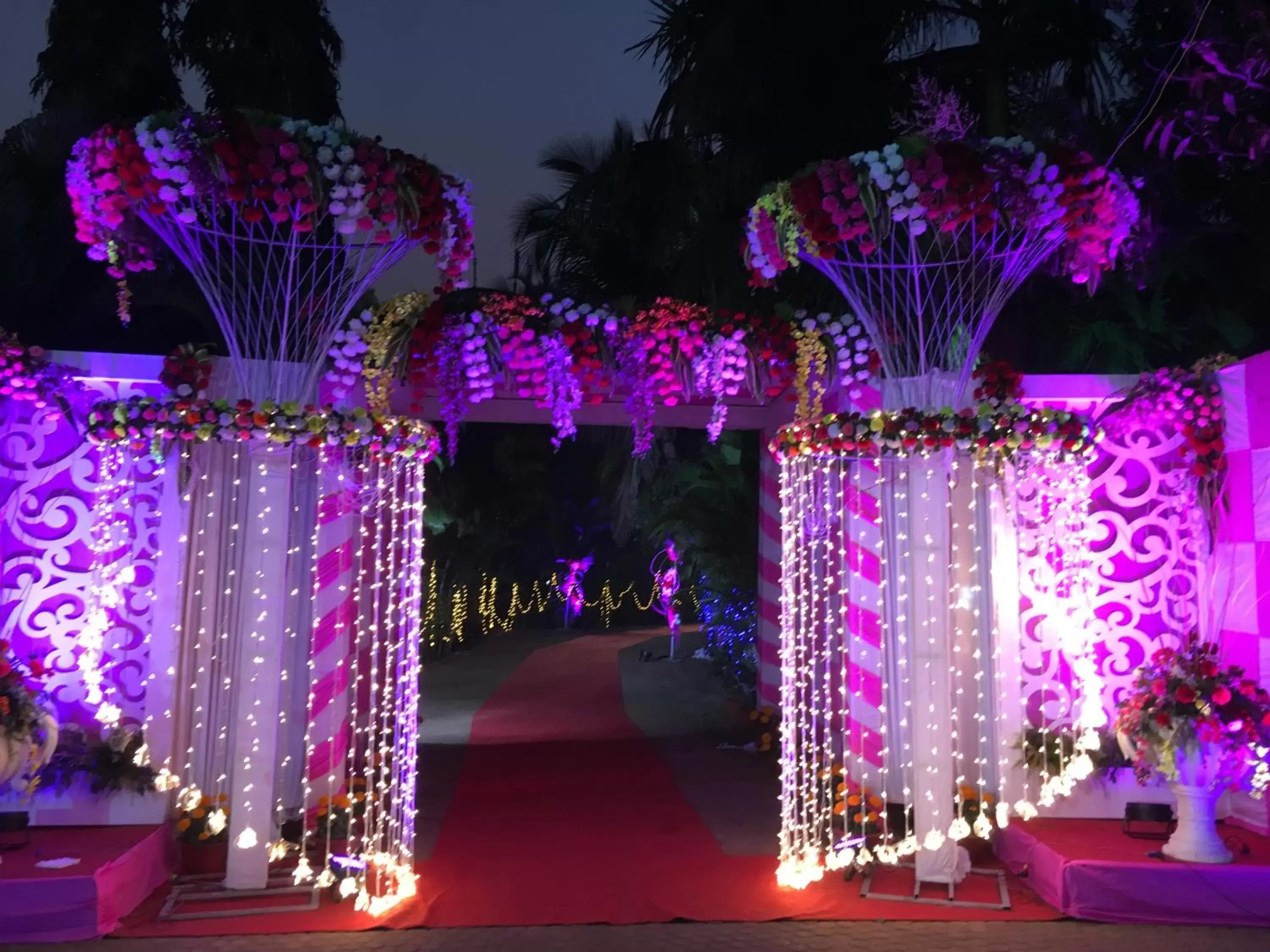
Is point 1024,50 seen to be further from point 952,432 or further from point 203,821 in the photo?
point 203,821

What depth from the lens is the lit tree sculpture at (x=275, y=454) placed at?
4.54 m

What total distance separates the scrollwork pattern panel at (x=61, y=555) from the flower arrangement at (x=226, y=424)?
49 centimetres

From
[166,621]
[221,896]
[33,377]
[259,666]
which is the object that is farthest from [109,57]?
[221,896]

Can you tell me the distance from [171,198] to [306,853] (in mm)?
3254

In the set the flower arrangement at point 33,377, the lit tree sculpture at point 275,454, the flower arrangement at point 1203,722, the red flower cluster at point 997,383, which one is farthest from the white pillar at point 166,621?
the flower arrangement at point 1203,722

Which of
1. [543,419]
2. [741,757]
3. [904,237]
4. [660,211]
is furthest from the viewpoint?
[660,211]

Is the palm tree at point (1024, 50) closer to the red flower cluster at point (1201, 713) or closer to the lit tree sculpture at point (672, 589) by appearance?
the red flower cluster at point (1201, 713)

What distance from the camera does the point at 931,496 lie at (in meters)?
5.18

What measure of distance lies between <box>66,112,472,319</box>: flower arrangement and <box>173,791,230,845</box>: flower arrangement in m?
2.60

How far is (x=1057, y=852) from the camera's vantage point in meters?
4.88

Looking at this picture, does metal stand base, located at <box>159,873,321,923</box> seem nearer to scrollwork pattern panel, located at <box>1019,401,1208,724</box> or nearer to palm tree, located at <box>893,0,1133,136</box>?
scrollwork pattern panel, located at <box>1019,401,1208,724</box>

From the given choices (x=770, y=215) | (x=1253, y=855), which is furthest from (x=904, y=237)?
(x=1253, y=855)

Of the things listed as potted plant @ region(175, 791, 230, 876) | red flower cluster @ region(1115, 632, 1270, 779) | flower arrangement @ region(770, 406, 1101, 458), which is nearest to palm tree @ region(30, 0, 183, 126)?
potted plant @ region(175, 791, 230, 876)

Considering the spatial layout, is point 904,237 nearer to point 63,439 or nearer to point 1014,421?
point 1014,421
